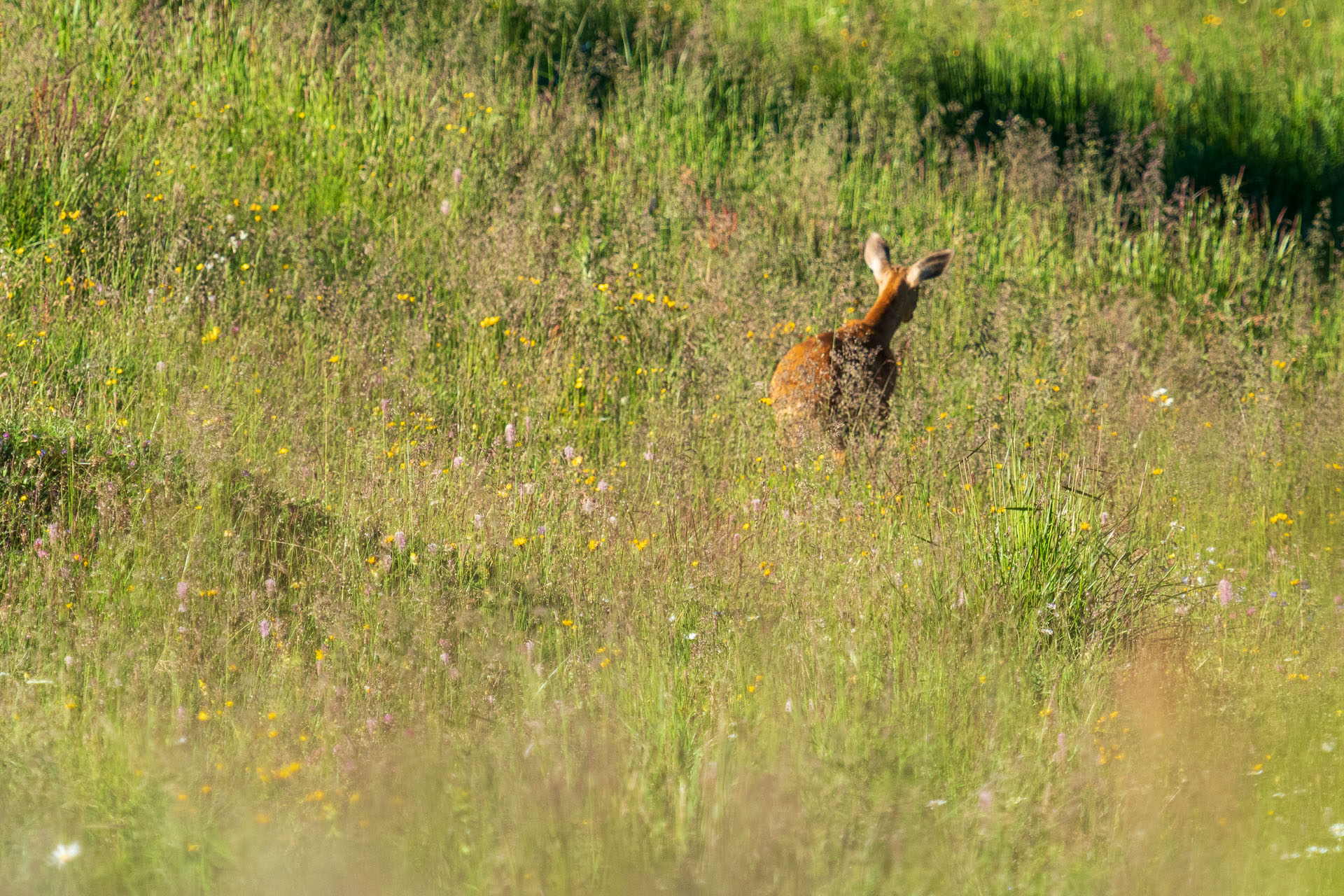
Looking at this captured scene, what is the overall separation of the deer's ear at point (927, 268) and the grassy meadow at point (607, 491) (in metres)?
0.39

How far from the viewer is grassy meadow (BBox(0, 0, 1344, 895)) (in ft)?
8.23

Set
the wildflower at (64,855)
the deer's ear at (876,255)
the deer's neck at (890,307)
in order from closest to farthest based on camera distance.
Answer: the wildflower at (64,855) < the deer's neck at (890,307) < the deer's ear at (876,255)

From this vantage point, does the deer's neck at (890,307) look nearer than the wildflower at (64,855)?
No

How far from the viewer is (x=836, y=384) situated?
5.09m

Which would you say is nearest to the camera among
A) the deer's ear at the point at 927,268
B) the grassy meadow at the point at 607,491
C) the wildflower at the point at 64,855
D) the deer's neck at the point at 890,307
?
the wildflower at the point at 64,855

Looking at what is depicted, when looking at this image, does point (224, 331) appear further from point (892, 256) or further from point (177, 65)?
point (892, 256)

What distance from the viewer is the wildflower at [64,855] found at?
225cm

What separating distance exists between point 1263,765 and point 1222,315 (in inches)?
186

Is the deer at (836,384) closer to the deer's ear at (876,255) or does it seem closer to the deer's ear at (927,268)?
the deer's ear at (927,268)

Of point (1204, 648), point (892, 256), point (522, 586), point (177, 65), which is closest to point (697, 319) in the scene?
point (892, 256)

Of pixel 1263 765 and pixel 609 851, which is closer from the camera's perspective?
pixel 609 851

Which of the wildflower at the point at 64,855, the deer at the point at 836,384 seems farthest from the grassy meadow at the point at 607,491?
the deer at the point at 836,384

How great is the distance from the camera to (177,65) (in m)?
7.22

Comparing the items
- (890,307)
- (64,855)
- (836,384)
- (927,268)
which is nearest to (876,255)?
(927,268)
